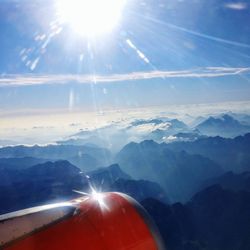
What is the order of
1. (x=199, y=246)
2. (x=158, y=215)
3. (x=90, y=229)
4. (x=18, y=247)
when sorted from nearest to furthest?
(x=18, y=247)
(x=90, y=229)
(x=199, y=246)
(x=158, y=215)

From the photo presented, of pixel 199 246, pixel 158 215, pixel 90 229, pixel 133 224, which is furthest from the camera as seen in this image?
pixel 158 215

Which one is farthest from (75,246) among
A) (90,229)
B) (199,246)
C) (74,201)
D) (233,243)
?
(233,243)

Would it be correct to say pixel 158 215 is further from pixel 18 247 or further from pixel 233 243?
pixel 18 247

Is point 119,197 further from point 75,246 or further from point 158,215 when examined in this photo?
point 158,215

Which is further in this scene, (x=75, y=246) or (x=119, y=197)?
(x=119, y=197)

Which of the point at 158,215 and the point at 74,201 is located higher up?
the point at 158,215

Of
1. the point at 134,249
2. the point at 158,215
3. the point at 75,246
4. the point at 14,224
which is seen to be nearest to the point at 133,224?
the point at 134,249
